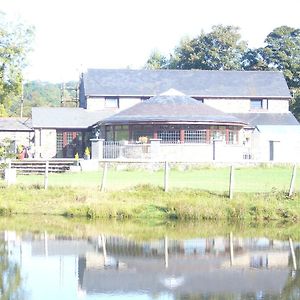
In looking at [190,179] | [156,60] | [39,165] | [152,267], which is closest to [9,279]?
[152,267]

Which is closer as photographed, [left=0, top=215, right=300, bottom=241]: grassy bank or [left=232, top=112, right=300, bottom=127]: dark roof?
[left=0, top=215, right=300, bottom=241]: grassy bank

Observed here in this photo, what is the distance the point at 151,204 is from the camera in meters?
24.4

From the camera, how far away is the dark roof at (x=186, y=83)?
58.2 meters

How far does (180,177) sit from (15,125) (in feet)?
94.1

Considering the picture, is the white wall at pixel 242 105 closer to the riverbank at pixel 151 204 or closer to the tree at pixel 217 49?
the tree at pixel 217 49

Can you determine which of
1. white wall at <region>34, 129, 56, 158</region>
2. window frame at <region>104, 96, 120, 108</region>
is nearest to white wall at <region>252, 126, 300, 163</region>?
window frame at <region>104, 96, 120, 108</region>

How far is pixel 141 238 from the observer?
20047mm

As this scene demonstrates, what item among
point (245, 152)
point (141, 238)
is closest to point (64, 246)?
point (141, 238)

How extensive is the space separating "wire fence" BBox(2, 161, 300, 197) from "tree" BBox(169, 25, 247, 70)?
1436 inches

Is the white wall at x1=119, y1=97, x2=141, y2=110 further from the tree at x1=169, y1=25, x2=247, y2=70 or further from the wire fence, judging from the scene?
the tree at x1=169, y1=25, x2=247, y2=70

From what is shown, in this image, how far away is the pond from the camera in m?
13.4

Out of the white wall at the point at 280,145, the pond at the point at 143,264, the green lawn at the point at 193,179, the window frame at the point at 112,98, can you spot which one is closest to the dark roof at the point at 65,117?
the window frame at the point at 112,98

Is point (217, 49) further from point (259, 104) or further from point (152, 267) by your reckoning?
point (152, 267)

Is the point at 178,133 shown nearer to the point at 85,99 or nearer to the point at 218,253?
the point at 85,99
